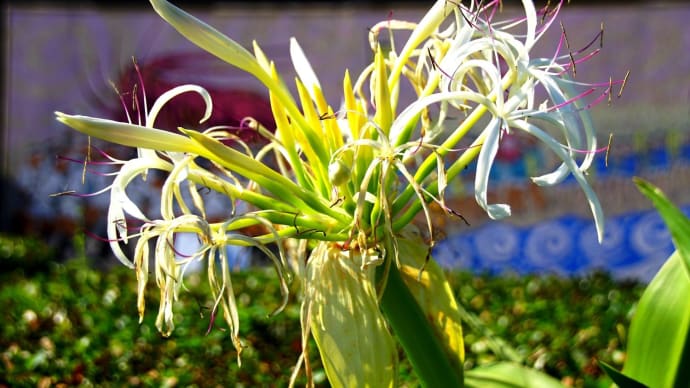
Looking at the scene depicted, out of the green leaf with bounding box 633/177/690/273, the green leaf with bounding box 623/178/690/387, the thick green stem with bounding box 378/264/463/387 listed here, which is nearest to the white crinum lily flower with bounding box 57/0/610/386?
the thick green stem with bounding box 378/264/463/387

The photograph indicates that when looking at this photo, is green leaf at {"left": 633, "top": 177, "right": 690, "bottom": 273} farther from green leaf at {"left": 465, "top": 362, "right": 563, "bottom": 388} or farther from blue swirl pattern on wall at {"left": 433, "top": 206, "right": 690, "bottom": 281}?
blue swirl pattern on wall at {"left": 433, "top": 206, "right": 690, "bottom": 281}

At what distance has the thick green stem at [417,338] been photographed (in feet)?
3.40

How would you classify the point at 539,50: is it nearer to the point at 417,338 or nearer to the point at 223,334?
the point at 223,334

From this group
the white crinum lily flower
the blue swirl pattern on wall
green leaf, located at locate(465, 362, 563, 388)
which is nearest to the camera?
the white crinum lily flower

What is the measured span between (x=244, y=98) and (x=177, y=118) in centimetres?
102

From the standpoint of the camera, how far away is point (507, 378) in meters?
1.28

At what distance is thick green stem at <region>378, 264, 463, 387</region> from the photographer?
1.04 metres

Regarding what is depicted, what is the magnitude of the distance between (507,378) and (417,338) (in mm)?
304

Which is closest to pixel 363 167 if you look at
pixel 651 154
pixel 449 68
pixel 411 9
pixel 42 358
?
pixel 449 68

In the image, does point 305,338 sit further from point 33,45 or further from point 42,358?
point 33,45

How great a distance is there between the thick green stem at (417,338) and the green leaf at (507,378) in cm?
22

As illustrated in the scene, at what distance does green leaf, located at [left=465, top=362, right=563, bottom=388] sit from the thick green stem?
0.22 m

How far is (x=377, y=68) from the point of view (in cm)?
102

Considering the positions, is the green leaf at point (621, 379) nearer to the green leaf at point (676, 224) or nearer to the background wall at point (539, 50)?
the green leaf at point (676, 224)
